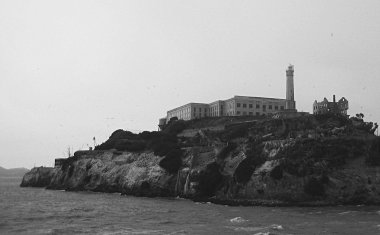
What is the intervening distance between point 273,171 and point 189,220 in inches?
1024

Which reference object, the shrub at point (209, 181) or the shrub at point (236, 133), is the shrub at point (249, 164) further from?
the shrub at point (236, 133)

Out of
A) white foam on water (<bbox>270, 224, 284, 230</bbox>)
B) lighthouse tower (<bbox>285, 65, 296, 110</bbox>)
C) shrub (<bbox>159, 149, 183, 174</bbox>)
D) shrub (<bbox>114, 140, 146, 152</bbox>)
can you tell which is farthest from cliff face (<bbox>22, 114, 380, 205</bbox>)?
lighthouse tower (<bbox>285, 65, 296, 110</bbox>)

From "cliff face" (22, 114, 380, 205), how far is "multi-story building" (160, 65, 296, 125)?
3236 centimetres

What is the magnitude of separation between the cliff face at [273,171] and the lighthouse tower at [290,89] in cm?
Answer: 2974

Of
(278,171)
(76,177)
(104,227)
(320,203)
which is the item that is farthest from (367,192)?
(76,177)

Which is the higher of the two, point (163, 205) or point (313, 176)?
point (313, 176)

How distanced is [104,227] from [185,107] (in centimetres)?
11983

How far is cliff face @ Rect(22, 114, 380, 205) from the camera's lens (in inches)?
2911

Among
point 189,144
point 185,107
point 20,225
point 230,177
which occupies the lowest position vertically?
point 20,225

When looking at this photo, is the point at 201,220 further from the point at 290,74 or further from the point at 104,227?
the point at 290,74

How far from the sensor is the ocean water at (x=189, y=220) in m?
48.0

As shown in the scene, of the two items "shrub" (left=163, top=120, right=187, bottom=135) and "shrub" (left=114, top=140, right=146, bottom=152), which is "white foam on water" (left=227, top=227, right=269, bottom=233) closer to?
"shrub" (left=114, top=140, right=146, bottom=152)

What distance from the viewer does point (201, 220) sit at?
5556 cm

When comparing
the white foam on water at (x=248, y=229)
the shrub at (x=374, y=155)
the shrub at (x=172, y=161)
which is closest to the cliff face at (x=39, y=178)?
the shrub at (x=172, y=161)
